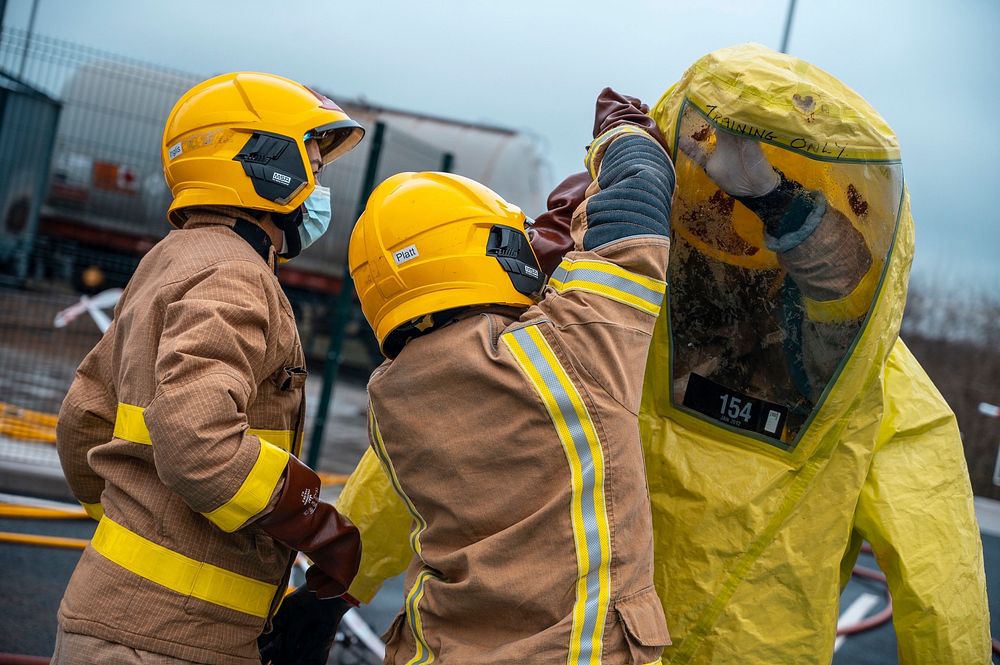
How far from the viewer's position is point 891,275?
2.06 m

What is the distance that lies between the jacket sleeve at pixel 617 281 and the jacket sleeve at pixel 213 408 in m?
0.64

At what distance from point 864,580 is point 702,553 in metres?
5.52

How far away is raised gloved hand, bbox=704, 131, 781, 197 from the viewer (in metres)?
2.05

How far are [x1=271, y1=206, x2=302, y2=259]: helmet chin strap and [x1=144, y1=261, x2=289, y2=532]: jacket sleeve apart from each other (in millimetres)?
360

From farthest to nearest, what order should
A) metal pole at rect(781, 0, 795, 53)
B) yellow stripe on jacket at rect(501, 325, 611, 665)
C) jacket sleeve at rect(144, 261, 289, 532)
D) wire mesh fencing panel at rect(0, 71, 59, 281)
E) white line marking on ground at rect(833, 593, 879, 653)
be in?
metal pole at rect(781, 0, 795, 53) → wire mesh fencing panel at rect(0, 71, 59, 281) → white line marking on ground at rect(833, 593, 879, 653) → jacket sleeve at rect(144, 261, 289, 532) → yellow stripe on jacket at rect(501, 325, 611, 665)

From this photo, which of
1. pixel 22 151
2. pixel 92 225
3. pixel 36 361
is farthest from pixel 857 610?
pixel 92 225

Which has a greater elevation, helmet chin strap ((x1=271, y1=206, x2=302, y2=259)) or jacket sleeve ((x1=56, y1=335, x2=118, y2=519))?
helmet chin strap ((x1=271, y1=206, x2=302, y2=259))

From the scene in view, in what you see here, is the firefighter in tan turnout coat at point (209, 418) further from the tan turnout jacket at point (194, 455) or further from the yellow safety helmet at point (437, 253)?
the yellow safety helmet at point (437, 253)

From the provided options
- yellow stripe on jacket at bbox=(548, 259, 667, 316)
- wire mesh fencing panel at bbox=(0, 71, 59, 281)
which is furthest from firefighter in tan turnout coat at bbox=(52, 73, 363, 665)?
wire mesh fencing panel at bbox=(0, 71, 59, 281)

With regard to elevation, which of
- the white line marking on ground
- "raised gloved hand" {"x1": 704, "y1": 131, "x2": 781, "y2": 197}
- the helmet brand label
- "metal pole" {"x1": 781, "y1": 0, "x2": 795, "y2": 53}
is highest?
"metal pole" {"x1": 781, "y1": 0, "x2": 795, "y2": 53}

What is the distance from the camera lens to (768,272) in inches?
85.3

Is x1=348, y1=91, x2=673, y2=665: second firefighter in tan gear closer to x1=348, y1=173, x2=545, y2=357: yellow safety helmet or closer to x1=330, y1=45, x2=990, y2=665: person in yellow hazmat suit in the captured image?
x1=348, y1=173, x2=545, y2=357: yellow safety helmet

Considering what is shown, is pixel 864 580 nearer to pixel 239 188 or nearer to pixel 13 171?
pixel 239 188

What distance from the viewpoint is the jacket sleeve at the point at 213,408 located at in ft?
6.22
